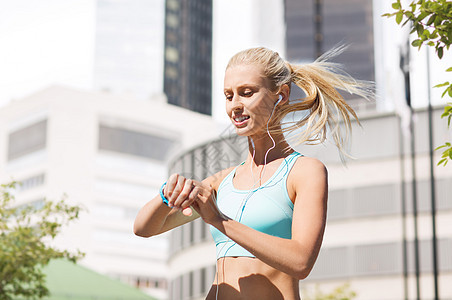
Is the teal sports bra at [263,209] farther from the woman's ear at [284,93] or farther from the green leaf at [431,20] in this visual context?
the green leaf at [431,20]

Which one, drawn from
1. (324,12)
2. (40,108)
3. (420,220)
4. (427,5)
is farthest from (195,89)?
(427,5)

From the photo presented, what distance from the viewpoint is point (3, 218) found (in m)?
16.2

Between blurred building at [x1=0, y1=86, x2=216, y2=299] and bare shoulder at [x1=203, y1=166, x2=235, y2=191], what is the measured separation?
3958 inches

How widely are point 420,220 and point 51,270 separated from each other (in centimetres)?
3076

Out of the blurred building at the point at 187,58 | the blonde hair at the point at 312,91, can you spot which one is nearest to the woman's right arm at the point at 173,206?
the blonde hair at the point at 312,91

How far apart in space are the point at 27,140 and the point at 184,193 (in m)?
112

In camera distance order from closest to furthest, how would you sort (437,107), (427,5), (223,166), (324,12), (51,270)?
(223,166) < (427,5) < (51,270) < (437,107) < (324,12)

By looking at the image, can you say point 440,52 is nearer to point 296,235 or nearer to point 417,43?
point 417,43

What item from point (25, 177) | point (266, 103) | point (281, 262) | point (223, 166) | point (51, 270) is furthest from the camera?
point (25, 177)

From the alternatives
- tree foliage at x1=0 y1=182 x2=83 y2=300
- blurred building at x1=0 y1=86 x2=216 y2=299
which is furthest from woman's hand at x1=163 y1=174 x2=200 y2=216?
blurred building at x1=0 y1=86 x2=216 y2=299

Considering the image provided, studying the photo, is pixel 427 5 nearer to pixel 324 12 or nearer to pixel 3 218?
pixel 3 218

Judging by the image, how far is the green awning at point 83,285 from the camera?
872 inches

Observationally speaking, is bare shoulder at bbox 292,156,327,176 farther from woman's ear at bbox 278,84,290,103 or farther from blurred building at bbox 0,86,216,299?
blurred building at bbox 0,86,216,299

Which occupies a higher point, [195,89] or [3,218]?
[195,89]
